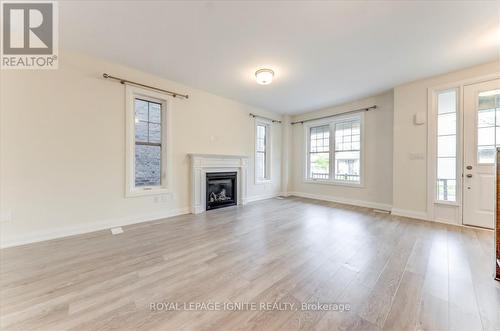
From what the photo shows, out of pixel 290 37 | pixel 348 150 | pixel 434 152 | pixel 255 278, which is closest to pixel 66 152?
pixel 255 278

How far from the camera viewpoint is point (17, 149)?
2.51m

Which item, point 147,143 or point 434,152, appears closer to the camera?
point 434,152

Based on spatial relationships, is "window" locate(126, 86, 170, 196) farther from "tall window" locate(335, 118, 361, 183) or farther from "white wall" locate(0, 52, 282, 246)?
"tall window" locate(335, 118, 361, 183)

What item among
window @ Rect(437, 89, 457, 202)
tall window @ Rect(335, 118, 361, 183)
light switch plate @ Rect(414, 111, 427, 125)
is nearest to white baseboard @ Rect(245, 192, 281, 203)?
tall window @ Rect(335, 118, 361, 183)

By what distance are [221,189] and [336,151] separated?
11.1ft

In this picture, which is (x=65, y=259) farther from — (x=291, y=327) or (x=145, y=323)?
(x=291, y=327)

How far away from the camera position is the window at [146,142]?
3.41 metres

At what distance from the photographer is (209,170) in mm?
4434

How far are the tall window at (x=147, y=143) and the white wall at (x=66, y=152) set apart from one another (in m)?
0.31

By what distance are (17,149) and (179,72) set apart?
97.4 inches

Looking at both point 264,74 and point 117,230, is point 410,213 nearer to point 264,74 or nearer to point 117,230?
point 264,74

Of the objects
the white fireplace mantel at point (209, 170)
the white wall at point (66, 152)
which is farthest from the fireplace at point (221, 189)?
the white wall at point (66, 152)

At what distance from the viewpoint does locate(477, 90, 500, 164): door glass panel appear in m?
3.09

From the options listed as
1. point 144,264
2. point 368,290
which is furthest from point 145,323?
point 368,290
